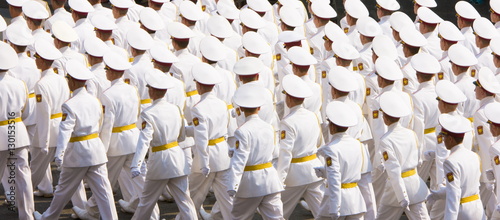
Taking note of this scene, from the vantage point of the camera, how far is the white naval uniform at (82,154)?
33.4ft

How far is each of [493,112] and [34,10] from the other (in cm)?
549

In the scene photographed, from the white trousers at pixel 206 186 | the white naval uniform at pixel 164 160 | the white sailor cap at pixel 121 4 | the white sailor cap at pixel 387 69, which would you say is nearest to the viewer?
the white naval uniform at pixel 164 160

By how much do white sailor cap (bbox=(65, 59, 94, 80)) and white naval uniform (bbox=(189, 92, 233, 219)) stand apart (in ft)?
3.46

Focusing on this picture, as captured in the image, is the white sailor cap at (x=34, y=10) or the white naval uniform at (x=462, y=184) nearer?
the white naval uniform at (x=462, y=184)

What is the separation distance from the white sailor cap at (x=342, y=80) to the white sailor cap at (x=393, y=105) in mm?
512

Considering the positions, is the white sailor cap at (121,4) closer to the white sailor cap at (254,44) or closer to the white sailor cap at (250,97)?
the white sailor cap at (254,44)

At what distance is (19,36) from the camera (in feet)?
38.2

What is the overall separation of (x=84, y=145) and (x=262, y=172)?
175 centimetres

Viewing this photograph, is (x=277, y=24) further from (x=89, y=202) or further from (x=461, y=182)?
(x=461, y=182)

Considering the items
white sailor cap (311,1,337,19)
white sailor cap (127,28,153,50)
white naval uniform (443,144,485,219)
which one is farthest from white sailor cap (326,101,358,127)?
white sailor cap (311,1,337,19)

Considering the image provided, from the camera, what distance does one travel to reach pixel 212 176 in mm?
10875

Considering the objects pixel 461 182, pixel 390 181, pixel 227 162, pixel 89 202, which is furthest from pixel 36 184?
pixel 461 182

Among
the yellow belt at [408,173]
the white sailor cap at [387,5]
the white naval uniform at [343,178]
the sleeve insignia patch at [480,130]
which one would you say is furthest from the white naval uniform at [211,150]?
the white sailor cap at [387,5]

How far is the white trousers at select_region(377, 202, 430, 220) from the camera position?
1009 centimetres
